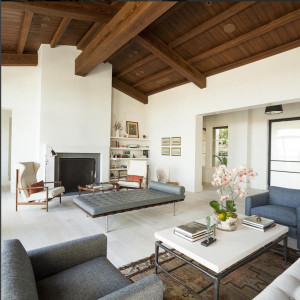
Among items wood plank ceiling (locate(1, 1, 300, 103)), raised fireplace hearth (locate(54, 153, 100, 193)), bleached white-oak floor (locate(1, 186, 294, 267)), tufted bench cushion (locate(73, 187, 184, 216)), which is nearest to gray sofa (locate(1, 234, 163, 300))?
bleached white-oak floor (locate(1, 186, 294, 267))

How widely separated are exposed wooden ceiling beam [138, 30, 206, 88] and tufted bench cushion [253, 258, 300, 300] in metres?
4.82

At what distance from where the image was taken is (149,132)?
8.15 m

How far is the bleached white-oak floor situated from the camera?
2.79 m

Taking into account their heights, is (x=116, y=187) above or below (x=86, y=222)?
above

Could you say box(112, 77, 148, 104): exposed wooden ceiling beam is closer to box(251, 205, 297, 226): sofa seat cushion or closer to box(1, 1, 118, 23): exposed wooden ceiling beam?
box(1, 1, 118, 23): exposed wooden ceiling beam

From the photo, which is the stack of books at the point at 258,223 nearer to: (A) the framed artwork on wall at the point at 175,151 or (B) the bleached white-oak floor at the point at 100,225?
(B) the bleached white-oak floor at the point at 100,225

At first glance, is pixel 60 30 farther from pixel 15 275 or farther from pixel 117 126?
pixel 15 275

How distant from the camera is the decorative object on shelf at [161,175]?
7.13 metres

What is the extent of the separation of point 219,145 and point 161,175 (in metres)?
2.74

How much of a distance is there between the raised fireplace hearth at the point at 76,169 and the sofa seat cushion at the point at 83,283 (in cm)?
479

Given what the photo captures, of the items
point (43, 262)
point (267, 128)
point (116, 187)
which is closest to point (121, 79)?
point (116, 187)

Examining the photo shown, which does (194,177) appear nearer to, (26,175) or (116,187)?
(116,187)

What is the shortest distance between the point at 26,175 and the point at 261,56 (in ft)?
18.7

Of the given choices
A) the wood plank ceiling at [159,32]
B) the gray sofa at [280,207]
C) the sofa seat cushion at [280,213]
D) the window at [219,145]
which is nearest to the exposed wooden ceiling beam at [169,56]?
the wood plank ceiling at [159,32]
